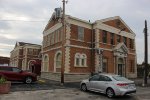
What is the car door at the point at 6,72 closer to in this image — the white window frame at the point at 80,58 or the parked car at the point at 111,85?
the parked car at the point at 111,85

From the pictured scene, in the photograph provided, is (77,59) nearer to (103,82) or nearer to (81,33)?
(81,33)

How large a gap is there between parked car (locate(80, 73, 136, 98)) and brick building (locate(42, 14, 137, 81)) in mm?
10636

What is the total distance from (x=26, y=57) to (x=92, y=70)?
26785mm

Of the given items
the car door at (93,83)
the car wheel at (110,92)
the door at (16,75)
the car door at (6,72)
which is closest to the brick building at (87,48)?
the door at (16,75)

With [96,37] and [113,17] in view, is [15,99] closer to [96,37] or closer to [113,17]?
[96,37]

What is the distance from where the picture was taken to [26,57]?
52.8 m

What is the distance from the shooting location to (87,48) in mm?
29812

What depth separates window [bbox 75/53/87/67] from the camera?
28.4m

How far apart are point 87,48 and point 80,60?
209cm

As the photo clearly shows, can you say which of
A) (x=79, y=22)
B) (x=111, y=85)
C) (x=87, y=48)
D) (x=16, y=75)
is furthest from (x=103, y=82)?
(x=79, y=22)

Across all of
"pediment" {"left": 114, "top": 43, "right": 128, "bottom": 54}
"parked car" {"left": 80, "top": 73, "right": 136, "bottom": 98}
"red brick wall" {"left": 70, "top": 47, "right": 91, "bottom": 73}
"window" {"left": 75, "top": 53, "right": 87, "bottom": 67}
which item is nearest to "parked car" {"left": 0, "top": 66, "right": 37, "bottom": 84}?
"red brick wall" {"left": 70, "top": 47, "right": 91, "bottom": 73}

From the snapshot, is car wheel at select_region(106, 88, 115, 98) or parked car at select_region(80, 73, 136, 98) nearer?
parked car at select_region(80, 73, 136, 98)

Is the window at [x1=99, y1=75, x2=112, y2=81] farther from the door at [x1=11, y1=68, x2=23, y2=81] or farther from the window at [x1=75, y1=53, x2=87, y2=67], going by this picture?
the window at [x1=75, y1=53, x2=87, y2=67]

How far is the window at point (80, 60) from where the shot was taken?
28438 mm
